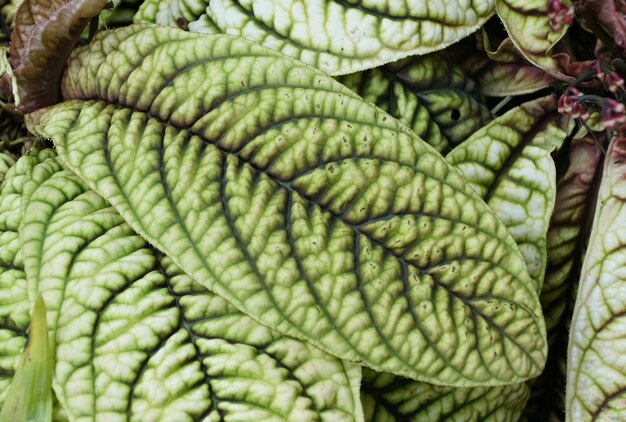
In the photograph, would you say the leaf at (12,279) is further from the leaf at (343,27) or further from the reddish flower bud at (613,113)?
the reddish flower bud at (613,113)

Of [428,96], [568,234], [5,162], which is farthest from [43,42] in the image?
[568,234]

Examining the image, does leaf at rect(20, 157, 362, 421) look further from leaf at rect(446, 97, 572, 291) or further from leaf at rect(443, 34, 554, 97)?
leaf at rect(443, 34, 554, 97)

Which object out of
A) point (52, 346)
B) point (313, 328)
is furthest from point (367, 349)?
point (52, 346)

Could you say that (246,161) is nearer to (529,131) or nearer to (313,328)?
(313,328)

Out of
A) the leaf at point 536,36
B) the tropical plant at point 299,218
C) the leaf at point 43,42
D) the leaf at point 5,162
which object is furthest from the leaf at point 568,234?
the leaf at point 5,162

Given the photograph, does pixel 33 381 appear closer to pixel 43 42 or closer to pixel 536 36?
pixel 43 42

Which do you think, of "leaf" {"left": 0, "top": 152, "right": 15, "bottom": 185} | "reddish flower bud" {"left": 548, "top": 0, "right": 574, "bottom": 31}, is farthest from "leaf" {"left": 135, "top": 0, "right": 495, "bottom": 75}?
"leaf" {"left": 0, "top": 152, "right": 15, "bottom": 185}
